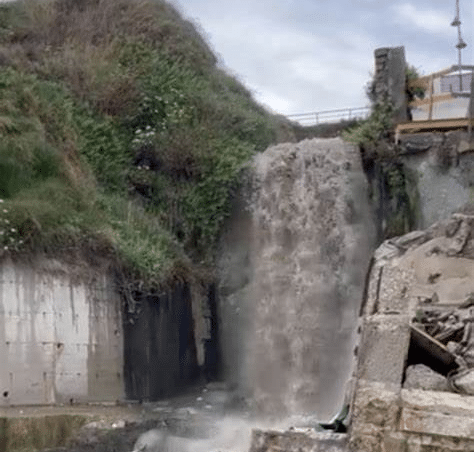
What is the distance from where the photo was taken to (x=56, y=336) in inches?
551

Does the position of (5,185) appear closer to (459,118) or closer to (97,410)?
(97,410)

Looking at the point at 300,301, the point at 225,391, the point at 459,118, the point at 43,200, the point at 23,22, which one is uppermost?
the point at 23,22

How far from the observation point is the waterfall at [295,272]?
16.9 meters

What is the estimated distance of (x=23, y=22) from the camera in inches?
888

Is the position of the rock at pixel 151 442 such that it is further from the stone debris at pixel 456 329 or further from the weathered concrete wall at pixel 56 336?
the stone debris at pixel 456 329

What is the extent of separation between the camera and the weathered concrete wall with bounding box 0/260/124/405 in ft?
44.3

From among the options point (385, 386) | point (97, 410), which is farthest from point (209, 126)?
point (385, 386)

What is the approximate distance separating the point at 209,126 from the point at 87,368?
25.9 ft

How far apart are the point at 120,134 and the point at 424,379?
14907 millimetres

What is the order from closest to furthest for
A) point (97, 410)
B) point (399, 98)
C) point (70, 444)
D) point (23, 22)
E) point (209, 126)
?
point (70, 444) < point (97, 410) < point (399, 98) < point (209, 126) < point (23, 22)

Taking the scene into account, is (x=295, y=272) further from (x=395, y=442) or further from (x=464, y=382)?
(x=395, y=442)

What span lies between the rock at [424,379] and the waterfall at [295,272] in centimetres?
1092

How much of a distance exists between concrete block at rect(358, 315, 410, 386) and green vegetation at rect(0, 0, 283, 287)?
9558 mm

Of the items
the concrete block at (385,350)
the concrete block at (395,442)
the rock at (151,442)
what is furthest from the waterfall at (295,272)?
the concrete block at (395,442)
